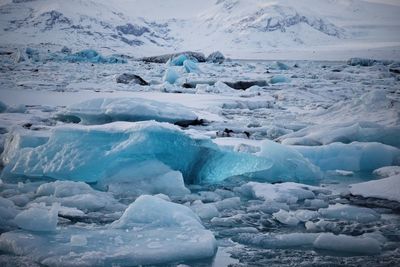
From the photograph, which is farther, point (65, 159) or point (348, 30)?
point (348, 30)

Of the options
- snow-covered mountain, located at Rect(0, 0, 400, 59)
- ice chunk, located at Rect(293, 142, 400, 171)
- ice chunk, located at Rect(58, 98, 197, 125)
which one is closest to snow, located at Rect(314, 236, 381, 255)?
ice chunk, located at Rect(293, 142, 400, 171)

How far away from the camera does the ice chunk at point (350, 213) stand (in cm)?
316

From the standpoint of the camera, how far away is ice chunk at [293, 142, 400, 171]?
4859 mm

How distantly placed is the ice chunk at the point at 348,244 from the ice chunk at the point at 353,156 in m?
2.34

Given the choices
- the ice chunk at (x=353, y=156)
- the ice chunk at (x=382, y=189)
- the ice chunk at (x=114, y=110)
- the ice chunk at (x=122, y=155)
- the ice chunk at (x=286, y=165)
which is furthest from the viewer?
the ice chunk at (x=114, y=110)

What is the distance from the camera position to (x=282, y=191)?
12.5 feet

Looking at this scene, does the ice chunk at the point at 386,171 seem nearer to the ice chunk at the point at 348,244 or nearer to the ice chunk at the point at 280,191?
the ice chunk at the point at 280,191

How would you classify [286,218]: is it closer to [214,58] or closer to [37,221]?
[37,221]

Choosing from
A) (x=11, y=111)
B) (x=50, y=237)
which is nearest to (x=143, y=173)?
(x=50, y=237)

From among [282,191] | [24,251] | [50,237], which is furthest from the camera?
[282,191]

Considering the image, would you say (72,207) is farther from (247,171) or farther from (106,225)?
(247,171)

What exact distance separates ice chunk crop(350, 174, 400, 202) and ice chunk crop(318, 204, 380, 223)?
41 centimetres

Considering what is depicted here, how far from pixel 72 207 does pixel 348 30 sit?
17451cm

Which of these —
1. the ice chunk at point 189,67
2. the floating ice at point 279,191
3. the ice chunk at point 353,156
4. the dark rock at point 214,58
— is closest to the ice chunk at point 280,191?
the floating ice at point 279,191
